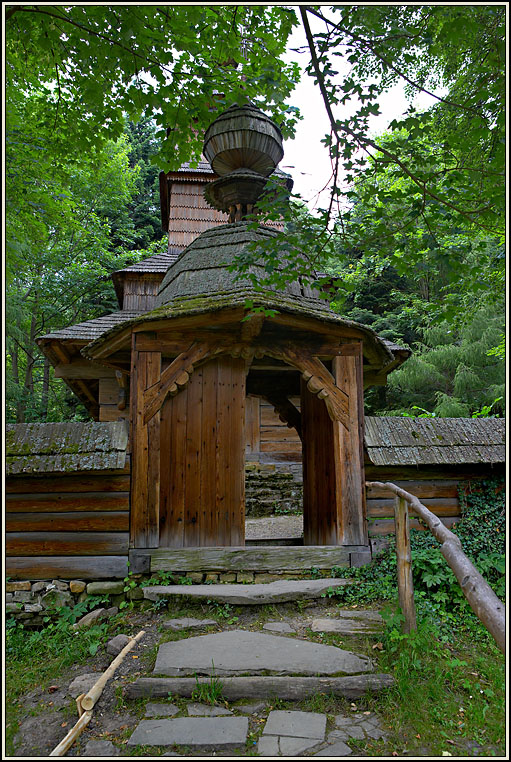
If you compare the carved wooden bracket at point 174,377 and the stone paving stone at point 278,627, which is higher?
the carved wooden bracket at point 174,377

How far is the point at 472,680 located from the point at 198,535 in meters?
3.25

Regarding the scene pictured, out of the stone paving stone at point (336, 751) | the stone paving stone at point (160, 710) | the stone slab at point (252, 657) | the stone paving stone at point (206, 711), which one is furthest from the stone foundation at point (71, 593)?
the stone paving stone at point (336, 751)

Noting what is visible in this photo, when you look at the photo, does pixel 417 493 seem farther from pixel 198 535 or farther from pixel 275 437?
pixel 275 437

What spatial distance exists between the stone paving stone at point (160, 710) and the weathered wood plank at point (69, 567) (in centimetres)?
214

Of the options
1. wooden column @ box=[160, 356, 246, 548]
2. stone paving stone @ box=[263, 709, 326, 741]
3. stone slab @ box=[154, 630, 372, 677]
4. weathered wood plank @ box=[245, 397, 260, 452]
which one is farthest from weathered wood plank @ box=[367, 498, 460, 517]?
weathered wood plank @ box=[245, 397, 260, 452]

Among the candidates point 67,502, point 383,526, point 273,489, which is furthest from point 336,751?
point 273,489

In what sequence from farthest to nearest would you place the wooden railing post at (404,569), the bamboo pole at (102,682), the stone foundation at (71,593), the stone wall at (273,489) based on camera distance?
1. the stone wall at (273,489)
2. the stone foundation at (71,593)
3. the wooden railing post at (404,569)
4. the bamboo pole at (102,682)

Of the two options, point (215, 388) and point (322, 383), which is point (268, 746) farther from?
point (215, 388)

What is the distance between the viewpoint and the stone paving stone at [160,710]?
337cm

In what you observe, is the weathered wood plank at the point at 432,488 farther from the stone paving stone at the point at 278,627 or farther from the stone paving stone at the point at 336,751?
the stone paving stone at the point at 336,751

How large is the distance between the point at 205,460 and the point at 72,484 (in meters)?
1.55

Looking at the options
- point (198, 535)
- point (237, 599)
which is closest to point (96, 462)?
point (198, 535)

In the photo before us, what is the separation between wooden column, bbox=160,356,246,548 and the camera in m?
6.09

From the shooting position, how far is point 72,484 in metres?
5.68
